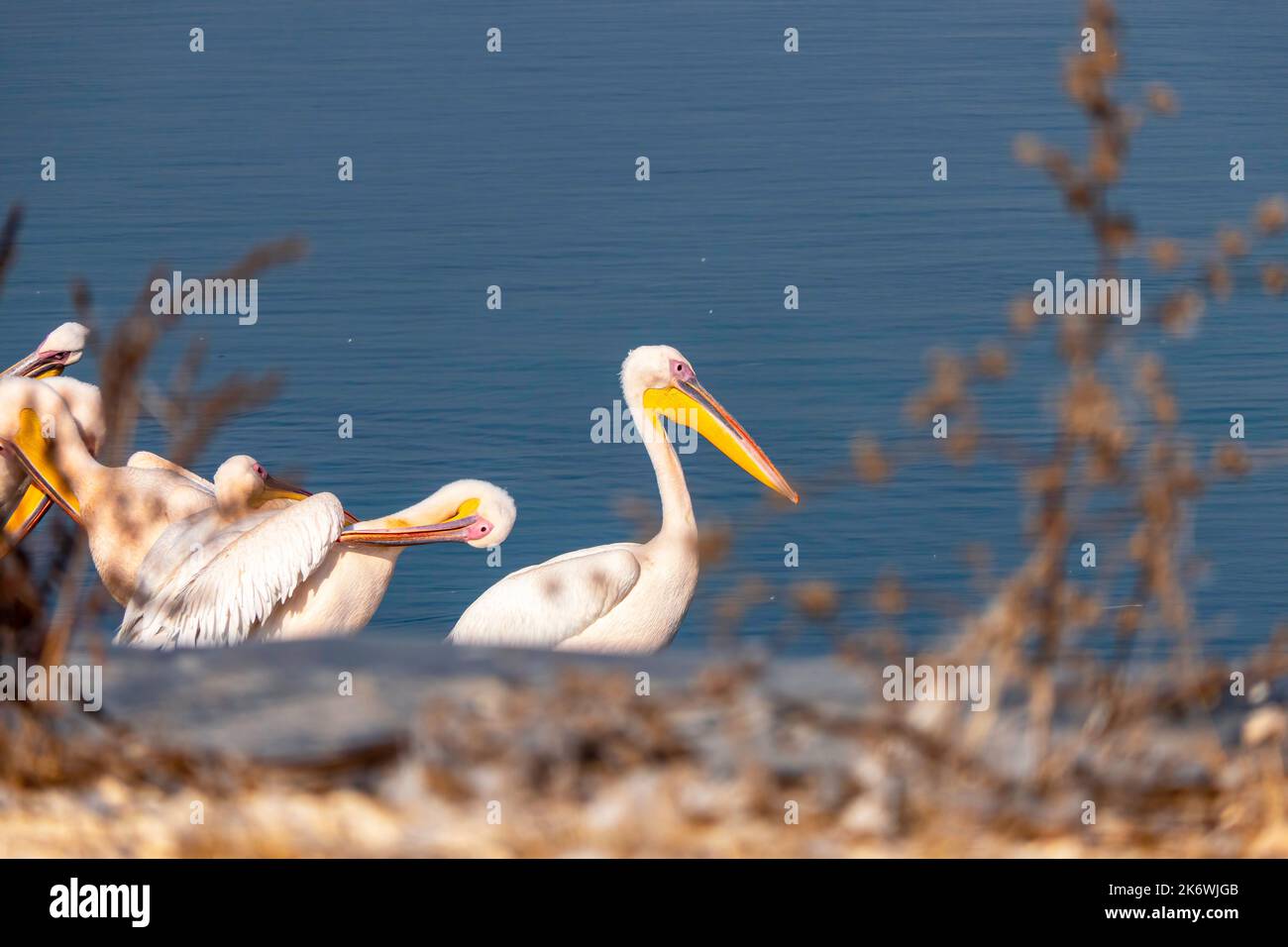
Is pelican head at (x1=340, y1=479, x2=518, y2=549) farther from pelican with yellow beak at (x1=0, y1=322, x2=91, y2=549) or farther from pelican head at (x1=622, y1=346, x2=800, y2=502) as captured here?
pelican with yellow beak at (x1=0, y1=322, x2=91, y2=549)

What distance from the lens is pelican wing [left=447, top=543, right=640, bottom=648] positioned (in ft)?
14.1

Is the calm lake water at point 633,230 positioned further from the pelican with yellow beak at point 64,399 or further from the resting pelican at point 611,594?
the pelican with yellow beak at point 64,399

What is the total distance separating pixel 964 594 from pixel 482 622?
1.90 meters

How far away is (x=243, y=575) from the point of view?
4395 millimetres

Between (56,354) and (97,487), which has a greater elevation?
(56,354)

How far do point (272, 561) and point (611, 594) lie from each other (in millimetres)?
708

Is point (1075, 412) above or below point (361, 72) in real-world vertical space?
below

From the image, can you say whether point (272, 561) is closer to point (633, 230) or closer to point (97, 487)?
point (97, 487)

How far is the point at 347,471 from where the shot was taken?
711cm

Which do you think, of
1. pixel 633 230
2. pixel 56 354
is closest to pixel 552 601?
pixel 56 354

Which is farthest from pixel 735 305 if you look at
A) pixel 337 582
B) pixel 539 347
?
pixel 337 582

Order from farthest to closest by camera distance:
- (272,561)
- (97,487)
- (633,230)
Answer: (633,230)
(97,487)
(272,561)
